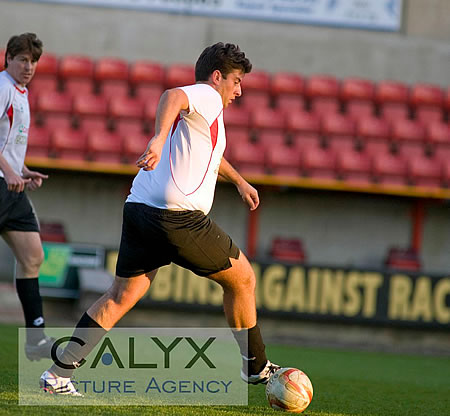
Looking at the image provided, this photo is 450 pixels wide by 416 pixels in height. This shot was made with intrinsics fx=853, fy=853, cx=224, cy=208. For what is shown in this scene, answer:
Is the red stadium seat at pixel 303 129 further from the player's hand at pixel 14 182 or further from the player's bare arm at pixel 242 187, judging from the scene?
the player's hand at pixel 14 182

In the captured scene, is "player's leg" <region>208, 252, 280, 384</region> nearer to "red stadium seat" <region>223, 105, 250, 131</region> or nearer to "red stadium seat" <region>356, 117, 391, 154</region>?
"red stadium seat" <region>223, 105, 250, 131</region>

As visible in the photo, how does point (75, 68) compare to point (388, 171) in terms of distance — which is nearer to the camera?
point (388, 171)

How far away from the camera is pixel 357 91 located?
Result: 13.5 metres

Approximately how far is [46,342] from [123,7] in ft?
32.0

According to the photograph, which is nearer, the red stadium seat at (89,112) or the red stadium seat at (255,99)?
the red stadium seat at (89,112)

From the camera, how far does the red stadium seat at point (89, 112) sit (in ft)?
40.9

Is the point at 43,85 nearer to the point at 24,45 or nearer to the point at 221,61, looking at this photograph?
the point at 24,45

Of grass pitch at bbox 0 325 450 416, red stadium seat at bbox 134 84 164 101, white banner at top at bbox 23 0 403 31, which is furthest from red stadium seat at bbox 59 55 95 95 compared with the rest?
grass pitch at bbox 0 325 450 416

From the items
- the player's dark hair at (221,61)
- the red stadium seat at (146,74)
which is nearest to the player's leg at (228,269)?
the player's dark hair at (221,61)

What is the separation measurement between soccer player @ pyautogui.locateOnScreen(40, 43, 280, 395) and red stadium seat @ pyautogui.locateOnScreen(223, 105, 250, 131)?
8299mm

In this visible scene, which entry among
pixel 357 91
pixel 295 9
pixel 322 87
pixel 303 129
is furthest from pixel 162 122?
pixel 295 9

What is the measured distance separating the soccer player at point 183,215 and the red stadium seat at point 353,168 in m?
7.95

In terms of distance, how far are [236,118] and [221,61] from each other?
8504mm

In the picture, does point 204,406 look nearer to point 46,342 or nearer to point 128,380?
point 128,380
